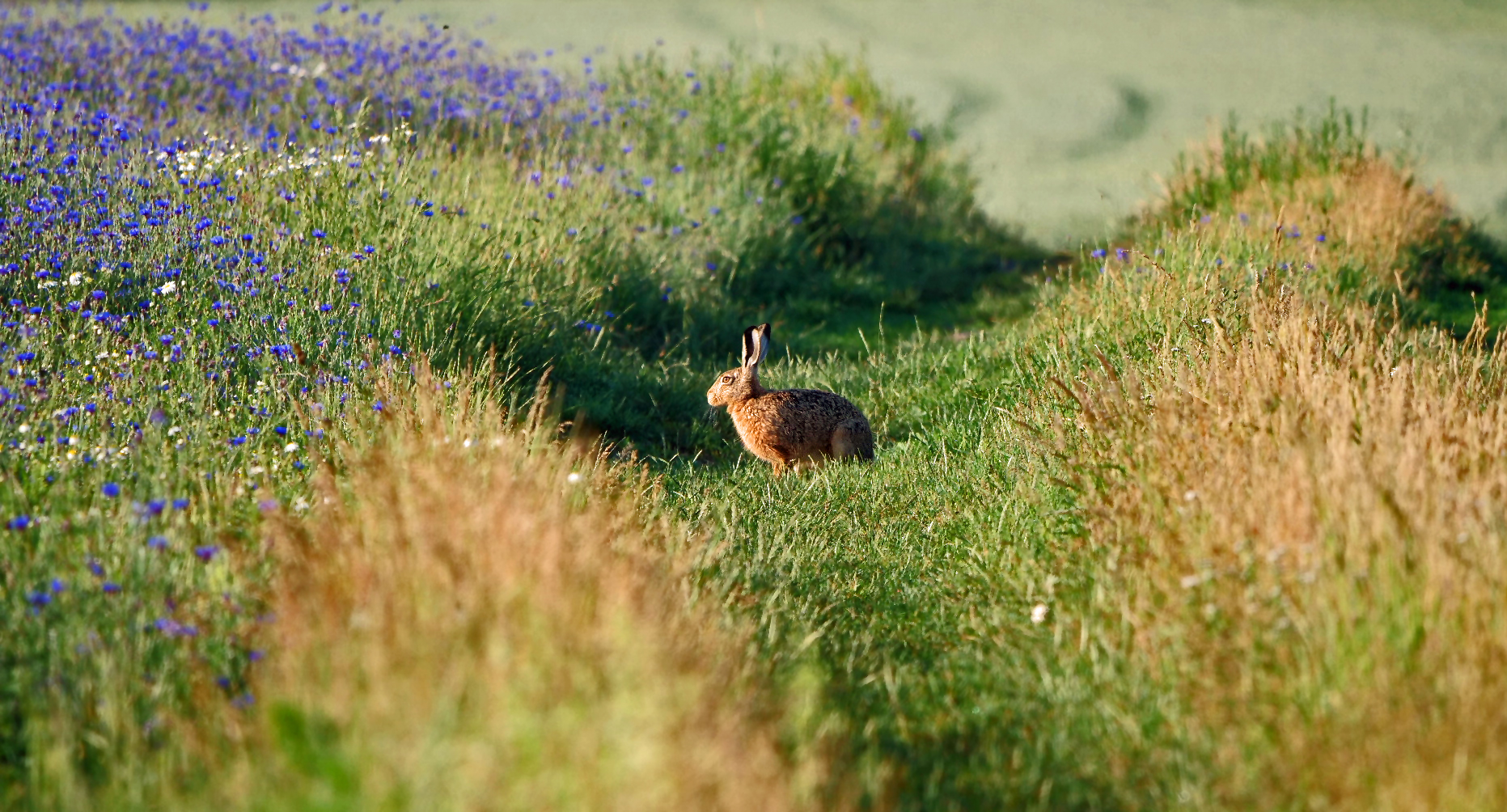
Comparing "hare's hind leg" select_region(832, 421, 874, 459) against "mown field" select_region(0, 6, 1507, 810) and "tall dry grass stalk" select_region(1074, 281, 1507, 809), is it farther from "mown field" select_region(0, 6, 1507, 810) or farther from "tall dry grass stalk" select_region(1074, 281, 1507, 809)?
"tall dry grass stalk" select_region(1074, 281, 1507, 809)

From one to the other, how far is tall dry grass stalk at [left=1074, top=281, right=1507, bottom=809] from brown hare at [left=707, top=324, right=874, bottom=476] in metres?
1.40

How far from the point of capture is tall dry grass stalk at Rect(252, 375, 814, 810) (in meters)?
2.29

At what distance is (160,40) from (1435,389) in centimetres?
876

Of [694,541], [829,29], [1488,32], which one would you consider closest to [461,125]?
[694,541]

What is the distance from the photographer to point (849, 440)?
218 inches

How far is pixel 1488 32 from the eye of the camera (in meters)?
12.6

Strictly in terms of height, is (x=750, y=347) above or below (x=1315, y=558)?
below

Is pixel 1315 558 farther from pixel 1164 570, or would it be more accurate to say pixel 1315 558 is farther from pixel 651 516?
pixel 651 516

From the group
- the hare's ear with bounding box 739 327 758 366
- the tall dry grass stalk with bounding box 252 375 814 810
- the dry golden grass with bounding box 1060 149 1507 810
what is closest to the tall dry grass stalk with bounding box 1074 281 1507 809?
the dry golden grass with bounding box 1060 149 1507 810

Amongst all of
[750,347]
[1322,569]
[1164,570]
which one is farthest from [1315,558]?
[750,347]

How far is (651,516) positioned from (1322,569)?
2.09m

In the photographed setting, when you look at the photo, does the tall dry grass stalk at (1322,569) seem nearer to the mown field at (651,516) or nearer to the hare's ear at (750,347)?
the mown field at (651,516)

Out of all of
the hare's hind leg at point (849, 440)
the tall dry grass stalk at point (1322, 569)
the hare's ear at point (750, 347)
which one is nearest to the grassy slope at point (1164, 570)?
the tall dry grass stalk at point (1322, 569)

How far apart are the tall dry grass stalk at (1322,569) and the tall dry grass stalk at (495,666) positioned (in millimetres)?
1166
